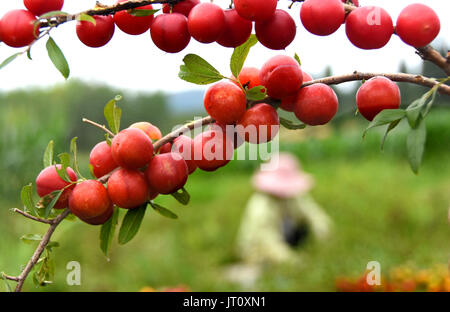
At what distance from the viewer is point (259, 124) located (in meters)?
0.39

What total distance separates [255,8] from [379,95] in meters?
0.11

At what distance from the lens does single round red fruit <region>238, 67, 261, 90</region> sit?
0.44 meters

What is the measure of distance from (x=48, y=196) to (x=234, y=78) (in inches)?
6.9

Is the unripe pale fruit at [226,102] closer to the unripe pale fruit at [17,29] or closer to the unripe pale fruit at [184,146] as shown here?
the unripe pale fruit at [184,146]

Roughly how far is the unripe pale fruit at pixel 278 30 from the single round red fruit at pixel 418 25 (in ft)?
0.25

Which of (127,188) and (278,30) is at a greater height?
(278,30)

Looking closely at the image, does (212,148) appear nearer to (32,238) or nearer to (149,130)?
(149,130)

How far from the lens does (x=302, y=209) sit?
2746 millimetres

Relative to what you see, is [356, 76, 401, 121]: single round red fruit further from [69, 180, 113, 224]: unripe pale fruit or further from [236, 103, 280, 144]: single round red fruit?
[69, 180, 113, 224]: unripe pale fruit

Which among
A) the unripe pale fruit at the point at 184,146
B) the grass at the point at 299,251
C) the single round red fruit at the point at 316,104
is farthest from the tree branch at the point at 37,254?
the grass at the point at 299,251

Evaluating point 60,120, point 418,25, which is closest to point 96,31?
point 418,25

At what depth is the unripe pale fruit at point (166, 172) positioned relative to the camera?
399 mm
